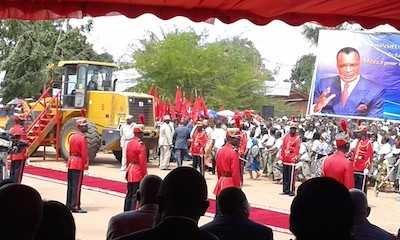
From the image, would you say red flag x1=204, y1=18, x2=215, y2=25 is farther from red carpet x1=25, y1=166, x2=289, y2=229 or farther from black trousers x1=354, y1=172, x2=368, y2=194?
black trousers x1=354, y1=172, x2=368, y2=194

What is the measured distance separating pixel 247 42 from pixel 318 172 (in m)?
52.7

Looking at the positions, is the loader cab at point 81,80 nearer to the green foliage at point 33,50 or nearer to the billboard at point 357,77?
the billboard at point 357,77

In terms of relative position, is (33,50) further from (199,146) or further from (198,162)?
(199,146)

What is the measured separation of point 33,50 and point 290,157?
19950 mm

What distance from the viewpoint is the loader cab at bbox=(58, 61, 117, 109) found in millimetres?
21234

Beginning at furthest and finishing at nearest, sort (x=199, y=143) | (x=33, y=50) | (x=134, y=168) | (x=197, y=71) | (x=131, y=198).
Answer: (x=197, y=71) → (x=33, y=50) → (x=199, y=143) → (x=134, y=168) → (x=131, y=198)

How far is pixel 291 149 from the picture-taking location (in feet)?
50.2

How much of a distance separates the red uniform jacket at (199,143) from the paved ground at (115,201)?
0.87 meters

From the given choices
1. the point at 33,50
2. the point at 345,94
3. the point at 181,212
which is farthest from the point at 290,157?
the point at 33,50

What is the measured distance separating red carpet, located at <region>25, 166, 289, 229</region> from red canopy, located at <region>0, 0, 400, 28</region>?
19.5ft

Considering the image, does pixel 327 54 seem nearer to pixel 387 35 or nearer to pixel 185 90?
pixel 387 35

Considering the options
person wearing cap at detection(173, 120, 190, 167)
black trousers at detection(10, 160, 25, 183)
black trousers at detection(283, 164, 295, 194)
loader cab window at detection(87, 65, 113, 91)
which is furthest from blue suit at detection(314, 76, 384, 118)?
loader cab window at detection(87, 65, 113, 91)

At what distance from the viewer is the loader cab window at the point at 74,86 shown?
21234 millimetres

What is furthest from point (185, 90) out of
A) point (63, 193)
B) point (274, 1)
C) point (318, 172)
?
point (274, 1)
